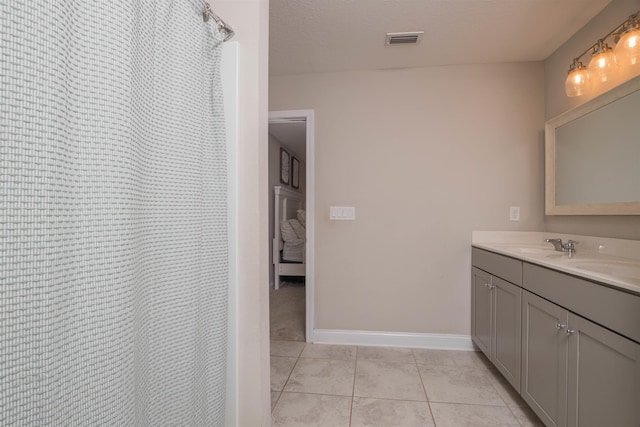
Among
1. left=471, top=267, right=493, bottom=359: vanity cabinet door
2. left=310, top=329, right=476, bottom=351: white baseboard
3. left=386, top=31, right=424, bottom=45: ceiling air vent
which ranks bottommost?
left=310, top=329, right=476, bottom=351: white baseboard

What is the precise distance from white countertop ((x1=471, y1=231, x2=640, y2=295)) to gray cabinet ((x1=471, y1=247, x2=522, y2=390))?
0.12 m

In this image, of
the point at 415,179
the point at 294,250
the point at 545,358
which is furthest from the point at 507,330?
the point at 294,250

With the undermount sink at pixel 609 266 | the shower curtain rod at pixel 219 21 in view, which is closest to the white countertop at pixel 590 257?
the undermount sink at pixel 609 266

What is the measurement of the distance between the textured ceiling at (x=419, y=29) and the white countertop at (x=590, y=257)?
54.6 inches

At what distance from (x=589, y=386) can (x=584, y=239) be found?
106cm

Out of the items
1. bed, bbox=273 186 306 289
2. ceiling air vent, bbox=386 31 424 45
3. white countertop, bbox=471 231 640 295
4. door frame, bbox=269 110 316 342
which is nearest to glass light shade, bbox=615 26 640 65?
white countertop, bbox=471 231 640 295

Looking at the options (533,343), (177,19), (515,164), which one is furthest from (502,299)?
(177,19)

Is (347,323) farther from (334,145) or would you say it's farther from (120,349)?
(120,349)

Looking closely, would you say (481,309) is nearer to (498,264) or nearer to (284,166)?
(498,264)

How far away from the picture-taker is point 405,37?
1.88 meters

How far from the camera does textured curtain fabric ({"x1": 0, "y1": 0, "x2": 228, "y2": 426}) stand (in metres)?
0.44

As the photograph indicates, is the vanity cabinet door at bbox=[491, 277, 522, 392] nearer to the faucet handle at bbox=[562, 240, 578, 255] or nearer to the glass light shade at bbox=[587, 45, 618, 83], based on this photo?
the faucet handle at bbox=[562, 240, 578, 255]

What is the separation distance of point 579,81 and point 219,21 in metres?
2.11

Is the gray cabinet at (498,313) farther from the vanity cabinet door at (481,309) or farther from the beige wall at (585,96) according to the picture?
the beige wall at (585,96)
